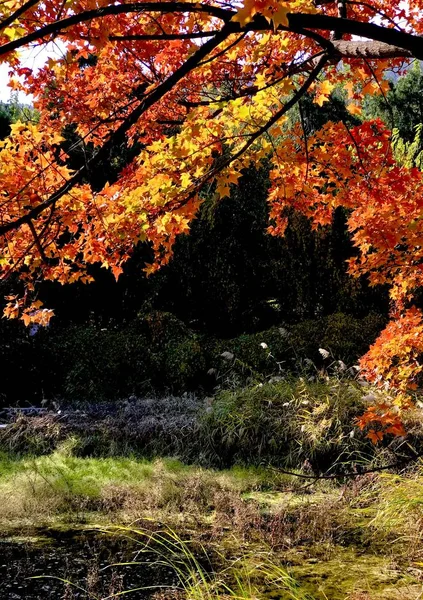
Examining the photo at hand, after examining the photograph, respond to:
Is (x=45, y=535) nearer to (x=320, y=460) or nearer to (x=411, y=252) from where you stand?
(x=320, y=460)

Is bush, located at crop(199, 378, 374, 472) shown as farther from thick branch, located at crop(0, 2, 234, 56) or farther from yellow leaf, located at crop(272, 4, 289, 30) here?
yellow leaf, located at crop(272, 4, 289, 30)

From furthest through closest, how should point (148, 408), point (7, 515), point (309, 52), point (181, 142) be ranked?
point (148, 408) < point (7, 515) < point (309, 52) < point (181, 142)

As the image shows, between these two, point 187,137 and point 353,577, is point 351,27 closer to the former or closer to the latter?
point 187,137

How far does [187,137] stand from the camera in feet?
12.4

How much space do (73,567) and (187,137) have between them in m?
2.53

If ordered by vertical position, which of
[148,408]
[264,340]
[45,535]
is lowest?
[45,535]

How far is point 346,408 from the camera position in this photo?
632 centimetres

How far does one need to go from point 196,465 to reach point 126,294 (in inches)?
196

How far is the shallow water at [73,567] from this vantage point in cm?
364

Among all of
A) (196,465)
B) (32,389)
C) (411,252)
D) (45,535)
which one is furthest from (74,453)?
(411,252)

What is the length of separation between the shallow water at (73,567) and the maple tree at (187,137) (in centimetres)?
144

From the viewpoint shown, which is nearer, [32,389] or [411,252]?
[411,252]

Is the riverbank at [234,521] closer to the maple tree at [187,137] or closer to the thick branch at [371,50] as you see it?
the maple tree at [187,137]

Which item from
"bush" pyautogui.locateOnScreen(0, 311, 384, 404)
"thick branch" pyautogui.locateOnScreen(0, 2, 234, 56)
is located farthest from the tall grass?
"bush" pyautogui.locateOnScreen(0, 311, 384, 404)
